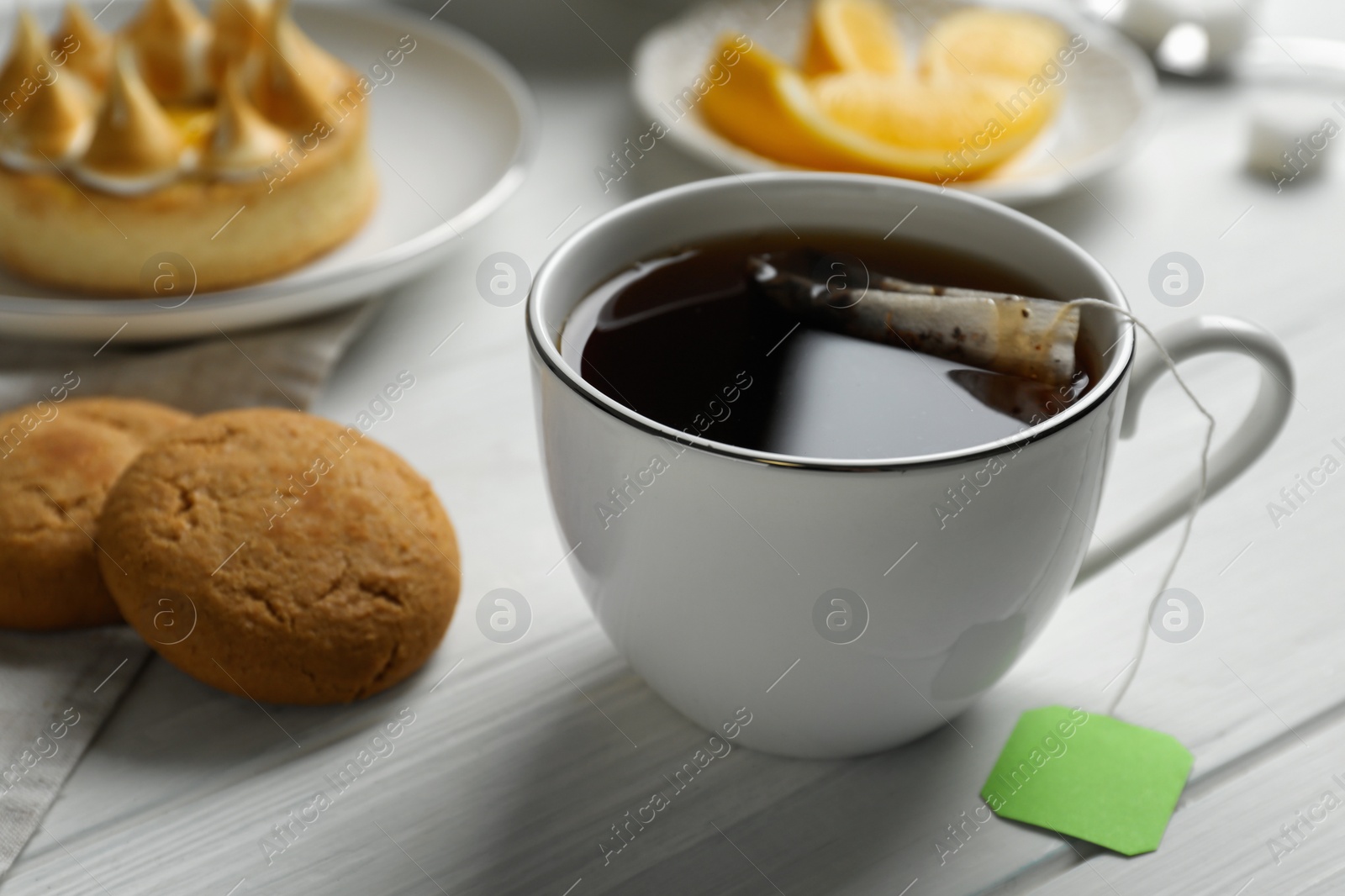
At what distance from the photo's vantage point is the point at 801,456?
0.60 meters

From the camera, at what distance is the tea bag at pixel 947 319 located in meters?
0.67

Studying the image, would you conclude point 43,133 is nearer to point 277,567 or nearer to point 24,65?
point 24,65

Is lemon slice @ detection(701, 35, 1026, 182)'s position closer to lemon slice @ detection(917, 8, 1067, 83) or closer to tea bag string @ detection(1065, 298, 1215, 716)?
lemon slice @ detection(917, 8, 1067, 83)

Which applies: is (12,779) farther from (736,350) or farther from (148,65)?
(148,65)

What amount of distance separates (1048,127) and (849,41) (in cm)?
24

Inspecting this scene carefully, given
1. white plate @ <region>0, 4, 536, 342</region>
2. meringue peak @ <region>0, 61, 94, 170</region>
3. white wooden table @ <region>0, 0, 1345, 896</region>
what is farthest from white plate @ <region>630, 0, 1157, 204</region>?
meringue peak @ <region>0, 61, 94, 170</region>

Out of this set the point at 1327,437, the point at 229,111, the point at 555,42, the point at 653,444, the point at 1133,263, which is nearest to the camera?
the point at 653,444

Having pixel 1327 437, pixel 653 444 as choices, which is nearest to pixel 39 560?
pixel 653 444

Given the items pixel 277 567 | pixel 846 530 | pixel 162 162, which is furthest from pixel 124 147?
pixel 846 530

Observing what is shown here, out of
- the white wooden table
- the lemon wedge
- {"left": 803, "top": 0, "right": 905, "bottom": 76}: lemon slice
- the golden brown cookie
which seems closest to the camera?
the white wooden table

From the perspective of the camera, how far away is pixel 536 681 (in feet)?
2.54

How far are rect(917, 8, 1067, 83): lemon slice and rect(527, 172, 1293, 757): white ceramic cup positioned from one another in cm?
69

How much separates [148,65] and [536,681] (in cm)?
80

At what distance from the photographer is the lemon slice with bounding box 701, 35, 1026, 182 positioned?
1209 millimetres
